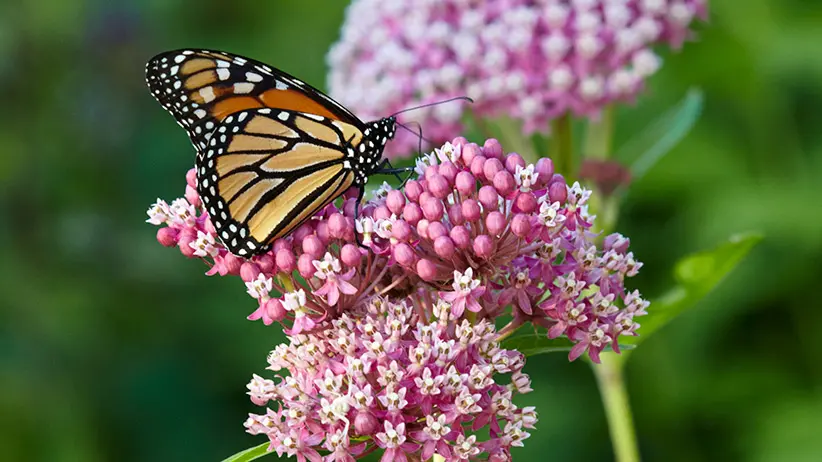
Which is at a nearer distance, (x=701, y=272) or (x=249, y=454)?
(x=249, y=454)

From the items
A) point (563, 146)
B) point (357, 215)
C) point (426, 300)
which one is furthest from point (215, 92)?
point (563, 146)

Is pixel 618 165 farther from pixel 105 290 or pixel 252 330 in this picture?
pixel 105 290

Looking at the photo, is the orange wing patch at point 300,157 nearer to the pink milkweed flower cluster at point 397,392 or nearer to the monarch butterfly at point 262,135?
the monarch butterfly at point 262,135

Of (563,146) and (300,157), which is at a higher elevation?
(563,146)

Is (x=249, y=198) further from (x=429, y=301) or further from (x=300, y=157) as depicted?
(x=429, y=301)

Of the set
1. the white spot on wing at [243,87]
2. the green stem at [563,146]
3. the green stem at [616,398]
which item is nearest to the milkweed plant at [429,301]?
the white spot on wing at [243,87]

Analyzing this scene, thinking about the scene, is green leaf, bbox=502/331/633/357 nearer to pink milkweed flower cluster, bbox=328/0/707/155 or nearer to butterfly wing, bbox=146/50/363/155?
butterfly wing, bbox=146/50/363/155
